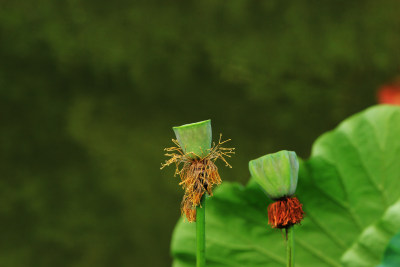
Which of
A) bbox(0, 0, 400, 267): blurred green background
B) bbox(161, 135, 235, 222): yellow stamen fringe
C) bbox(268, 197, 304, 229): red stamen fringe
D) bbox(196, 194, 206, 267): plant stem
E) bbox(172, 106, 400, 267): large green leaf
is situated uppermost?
bbox(0, 0, 400, 267): blurred green background

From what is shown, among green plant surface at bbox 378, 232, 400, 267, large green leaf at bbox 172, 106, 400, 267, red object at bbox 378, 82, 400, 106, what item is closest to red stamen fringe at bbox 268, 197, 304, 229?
green plant surface at bbox 378, 232, 400, 267

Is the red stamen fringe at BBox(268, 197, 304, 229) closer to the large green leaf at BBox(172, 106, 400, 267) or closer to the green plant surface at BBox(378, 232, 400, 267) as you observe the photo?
the green plant surface at BBox(378, 232, 400, 267)

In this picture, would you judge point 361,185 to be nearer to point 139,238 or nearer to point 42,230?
point 139,238

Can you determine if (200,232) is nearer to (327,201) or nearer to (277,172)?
(277,172)

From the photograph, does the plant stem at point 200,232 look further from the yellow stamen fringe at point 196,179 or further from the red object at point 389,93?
the red object at point 389,93

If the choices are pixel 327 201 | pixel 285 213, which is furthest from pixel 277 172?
pixel 327 201

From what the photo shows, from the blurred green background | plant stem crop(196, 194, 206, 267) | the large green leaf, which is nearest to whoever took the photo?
plant stem crop(196, 194, 206, 267)
